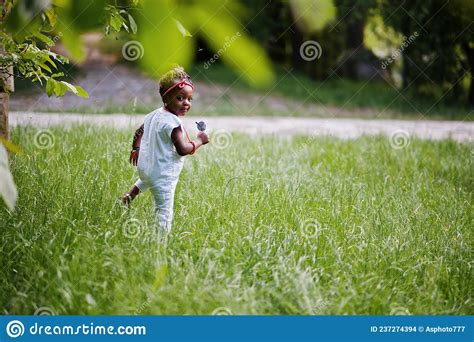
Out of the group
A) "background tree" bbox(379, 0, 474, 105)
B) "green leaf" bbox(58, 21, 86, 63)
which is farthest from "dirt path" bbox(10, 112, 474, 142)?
"green leaf" bbox(58, 21, 86, 63)

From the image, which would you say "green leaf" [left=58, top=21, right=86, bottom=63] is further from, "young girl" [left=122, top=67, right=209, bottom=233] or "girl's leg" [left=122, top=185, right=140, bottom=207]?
"girl's leg" [left=122, top=185, right=140, bottom=207]

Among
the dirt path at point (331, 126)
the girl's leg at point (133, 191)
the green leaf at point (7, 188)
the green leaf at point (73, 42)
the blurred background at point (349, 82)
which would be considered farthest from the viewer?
the blurred background at point (349, 82)

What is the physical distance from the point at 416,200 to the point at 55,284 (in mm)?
2416

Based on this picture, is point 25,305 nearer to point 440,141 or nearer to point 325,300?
point 325,300

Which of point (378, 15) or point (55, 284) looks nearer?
point (55, 284)

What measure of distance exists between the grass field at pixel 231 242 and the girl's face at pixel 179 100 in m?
0.57

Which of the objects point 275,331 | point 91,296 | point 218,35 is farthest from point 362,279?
point 218,35

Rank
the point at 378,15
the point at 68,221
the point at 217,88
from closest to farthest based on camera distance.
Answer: the point at 68,221, the point at 378,15, the point at 217,88

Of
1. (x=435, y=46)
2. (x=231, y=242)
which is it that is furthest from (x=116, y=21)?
(x=435, y=46)

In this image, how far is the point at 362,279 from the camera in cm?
242

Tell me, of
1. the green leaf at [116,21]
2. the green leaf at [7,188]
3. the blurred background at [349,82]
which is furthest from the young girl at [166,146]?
the blurred background at [349,82]

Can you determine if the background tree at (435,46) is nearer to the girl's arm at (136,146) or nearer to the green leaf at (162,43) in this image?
the girl's arm at (136,146)

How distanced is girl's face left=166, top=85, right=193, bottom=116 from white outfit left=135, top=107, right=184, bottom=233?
43mm

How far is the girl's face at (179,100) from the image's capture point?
8.41ft
